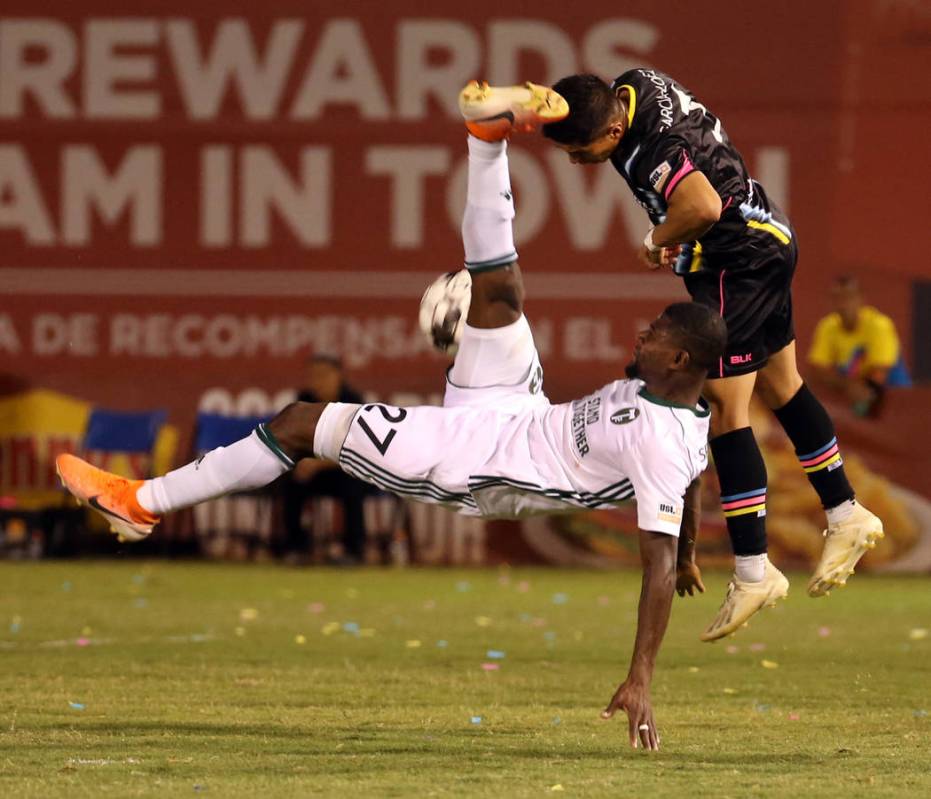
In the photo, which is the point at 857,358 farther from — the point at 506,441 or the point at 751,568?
the point at 506,441

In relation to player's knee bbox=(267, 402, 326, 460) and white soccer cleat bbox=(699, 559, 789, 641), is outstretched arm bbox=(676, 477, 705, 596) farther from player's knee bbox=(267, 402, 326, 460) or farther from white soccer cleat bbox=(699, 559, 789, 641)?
player's knee bbox=(267, 402, 326, 460)

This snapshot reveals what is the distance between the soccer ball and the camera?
275 inches

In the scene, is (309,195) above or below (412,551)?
above

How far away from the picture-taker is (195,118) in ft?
51.2

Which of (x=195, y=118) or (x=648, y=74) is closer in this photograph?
(x=648, y=74)

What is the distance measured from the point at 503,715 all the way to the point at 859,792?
2.02 m

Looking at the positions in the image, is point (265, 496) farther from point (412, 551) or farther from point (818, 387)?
point (818, 387)

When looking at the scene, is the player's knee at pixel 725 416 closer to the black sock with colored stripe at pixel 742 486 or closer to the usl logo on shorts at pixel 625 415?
the black sock with colored stripe at pixel 742 486

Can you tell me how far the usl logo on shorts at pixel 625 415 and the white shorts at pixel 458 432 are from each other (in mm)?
322

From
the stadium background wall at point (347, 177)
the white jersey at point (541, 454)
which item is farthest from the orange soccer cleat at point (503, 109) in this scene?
the stadium background wall at point (347, 177)

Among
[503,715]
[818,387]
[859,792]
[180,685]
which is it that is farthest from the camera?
[818,387]

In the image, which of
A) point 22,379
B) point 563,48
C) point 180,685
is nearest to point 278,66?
point 563,48

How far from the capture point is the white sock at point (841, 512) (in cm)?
790

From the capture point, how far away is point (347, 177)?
15617 millimetres
